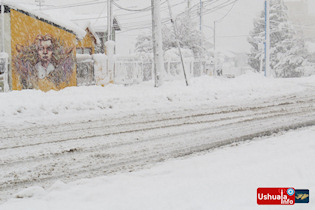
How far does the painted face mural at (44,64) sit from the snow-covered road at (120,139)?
10.3m

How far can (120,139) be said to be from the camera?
668 centimetres

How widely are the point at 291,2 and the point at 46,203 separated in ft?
406

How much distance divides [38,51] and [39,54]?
19 centimetres

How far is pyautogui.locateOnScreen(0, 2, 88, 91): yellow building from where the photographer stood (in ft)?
58.8

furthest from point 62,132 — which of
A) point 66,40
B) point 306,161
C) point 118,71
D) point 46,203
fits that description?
point 66,40

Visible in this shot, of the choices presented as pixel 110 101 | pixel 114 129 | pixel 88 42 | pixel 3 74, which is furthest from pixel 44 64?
pixel 114 129

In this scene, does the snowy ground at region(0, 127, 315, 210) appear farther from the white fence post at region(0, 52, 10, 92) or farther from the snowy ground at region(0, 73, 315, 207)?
the white fence post at region(0, 52, 10, 92)

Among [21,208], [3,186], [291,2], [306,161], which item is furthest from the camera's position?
[291,2]

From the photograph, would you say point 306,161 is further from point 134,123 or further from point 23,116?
point 23,116

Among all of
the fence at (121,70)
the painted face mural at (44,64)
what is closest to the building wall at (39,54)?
the painted face mural at (44,64)

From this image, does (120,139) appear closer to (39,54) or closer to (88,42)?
(39,54)

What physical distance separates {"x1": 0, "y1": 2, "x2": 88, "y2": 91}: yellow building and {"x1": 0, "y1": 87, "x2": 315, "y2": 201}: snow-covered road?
1032 cm

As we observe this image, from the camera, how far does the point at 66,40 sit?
20219 mm

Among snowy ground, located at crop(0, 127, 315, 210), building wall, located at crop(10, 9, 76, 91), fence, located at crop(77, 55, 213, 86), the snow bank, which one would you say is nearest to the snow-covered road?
snowy ground, located at crop(0, 127, 315, 210)
